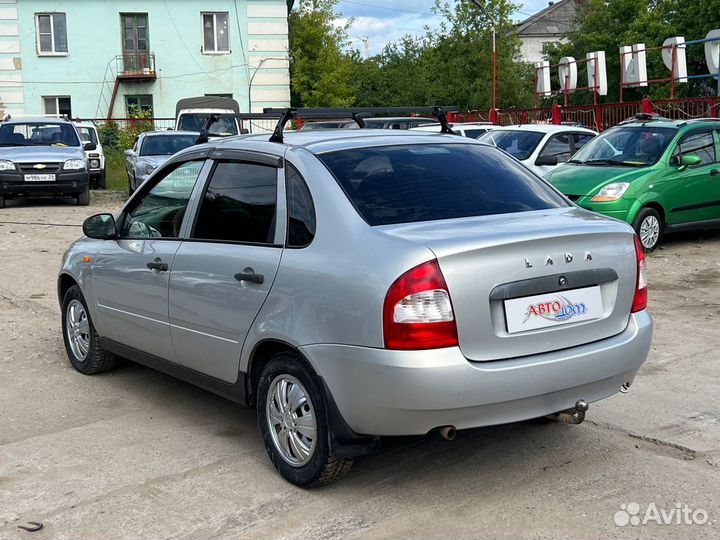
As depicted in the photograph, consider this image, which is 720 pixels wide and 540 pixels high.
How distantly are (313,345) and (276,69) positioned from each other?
1347 inches

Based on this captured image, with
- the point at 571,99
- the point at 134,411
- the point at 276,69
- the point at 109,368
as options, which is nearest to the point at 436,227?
the point at 134,411

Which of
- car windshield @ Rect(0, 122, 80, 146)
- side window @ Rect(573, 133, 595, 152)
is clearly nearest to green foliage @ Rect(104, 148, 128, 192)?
car windshield @ Rect(0, 122, 80, 146)

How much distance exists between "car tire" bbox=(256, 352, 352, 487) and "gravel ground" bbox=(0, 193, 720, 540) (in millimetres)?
108

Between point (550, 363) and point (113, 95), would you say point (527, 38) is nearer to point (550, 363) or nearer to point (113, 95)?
point (113, 95)

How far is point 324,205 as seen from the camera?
14.1ft

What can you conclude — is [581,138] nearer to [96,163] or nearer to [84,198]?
[84,198]

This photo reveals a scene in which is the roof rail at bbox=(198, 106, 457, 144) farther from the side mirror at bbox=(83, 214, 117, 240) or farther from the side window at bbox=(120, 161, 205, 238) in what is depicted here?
the side mirror at bbox=(83, 214, 117, 240)

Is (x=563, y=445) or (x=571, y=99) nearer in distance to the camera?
(x=563, y=445)

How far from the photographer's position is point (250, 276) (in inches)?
178

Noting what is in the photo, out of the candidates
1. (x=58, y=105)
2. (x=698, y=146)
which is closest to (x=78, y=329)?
(x=698, y=146)

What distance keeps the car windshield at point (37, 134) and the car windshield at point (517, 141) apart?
892cm

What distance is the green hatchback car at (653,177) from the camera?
11.7m

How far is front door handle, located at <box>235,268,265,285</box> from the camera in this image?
4461mm

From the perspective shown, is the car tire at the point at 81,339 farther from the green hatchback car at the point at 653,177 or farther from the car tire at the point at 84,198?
the car tire at the point at 84,198
